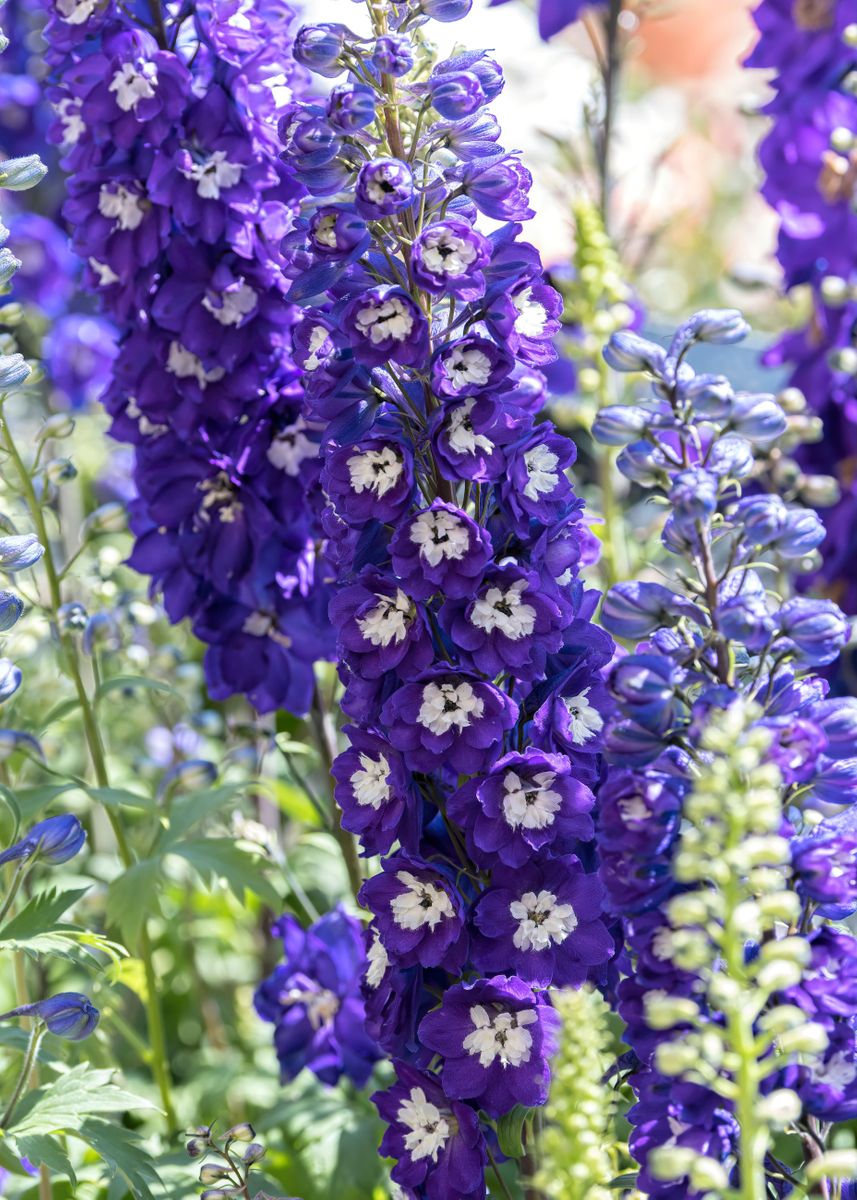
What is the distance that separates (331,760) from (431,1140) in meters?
0.78

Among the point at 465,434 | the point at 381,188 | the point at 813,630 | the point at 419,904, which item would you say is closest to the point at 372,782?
the point at 419,904

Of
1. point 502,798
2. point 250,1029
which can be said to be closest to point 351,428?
point 502,798

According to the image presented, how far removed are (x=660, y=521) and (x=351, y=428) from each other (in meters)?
1.12

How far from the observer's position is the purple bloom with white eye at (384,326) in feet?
4.55

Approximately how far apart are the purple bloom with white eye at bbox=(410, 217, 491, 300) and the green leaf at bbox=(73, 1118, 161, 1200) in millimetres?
936

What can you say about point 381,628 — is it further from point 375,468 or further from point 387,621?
point 375,468

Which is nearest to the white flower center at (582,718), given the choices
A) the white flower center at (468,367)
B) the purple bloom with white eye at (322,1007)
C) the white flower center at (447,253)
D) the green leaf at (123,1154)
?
the white flower center at (468,367)

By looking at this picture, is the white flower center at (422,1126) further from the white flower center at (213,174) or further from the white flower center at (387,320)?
the white flower center at (213,174)

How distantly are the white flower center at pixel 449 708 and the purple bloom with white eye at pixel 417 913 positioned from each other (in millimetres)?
141

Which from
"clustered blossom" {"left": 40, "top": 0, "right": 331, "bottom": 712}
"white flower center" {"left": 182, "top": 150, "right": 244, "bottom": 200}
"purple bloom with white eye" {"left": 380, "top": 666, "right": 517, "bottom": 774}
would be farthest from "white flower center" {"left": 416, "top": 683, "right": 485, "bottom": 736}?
"white flower center" {"left": 182, "top": 150, "right": 244, "bottom": 200}

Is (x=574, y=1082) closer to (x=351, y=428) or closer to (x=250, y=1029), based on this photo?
(x=351, y=428)

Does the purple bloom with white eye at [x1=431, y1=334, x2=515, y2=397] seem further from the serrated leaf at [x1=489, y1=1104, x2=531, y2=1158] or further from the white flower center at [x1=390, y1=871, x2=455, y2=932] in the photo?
the serrated leaf at [x1=489, y1=1104, x2=531, y2=1158]

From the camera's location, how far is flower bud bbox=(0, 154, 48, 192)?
1.60 m

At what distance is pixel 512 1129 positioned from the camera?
1481 millimetres
